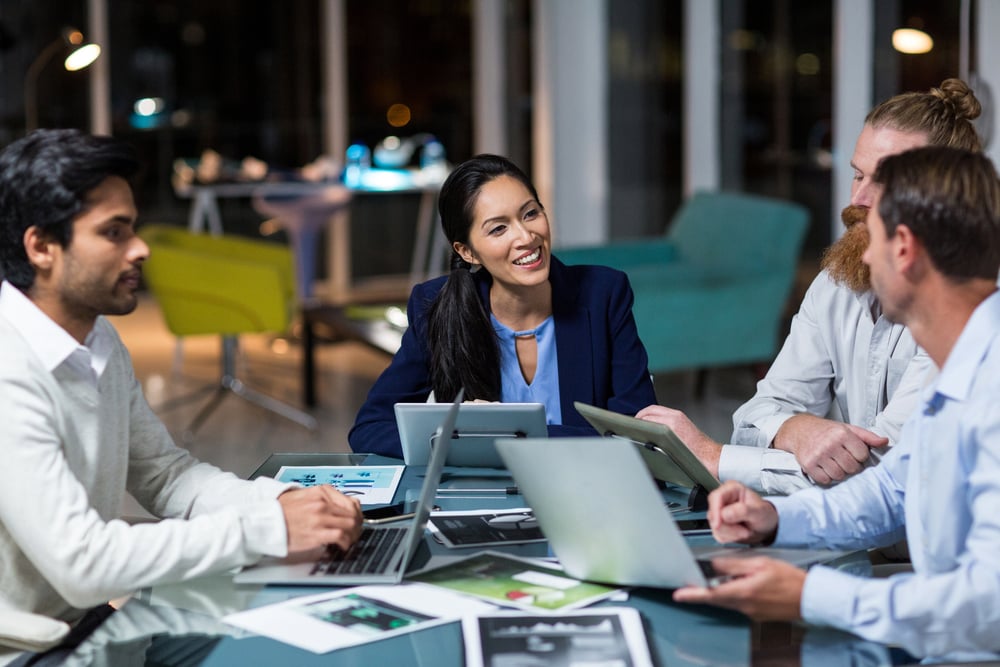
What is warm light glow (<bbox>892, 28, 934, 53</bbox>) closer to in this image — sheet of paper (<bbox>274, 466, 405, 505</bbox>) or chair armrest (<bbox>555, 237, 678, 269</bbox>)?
chair armrest (<bbox>555, 237, 678, 269</bbox>)

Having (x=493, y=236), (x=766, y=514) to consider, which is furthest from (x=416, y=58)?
(x=766, y=514)

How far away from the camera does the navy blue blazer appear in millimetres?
2996

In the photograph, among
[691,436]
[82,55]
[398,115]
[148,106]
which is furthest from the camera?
[398,115]

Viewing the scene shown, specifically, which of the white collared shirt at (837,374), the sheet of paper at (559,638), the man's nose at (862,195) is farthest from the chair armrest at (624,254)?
the sheet of paper at (559,638)

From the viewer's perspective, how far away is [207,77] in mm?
10117

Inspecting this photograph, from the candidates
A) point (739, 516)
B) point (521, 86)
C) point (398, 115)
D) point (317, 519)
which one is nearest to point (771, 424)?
point (739, 516)

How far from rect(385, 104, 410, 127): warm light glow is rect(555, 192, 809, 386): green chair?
414 centimetres

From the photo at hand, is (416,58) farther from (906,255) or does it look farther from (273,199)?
(906,255)

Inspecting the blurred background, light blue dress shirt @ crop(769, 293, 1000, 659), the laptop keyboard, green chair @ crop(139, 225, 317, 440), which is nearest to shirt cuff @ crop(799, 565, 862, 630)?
light blue dress shirt @ crop(769, 293, 1000, 659)

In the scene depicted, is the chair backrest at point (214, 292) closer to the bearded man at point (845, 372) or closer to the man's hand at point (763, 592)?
the bearded man at point (845, 372)

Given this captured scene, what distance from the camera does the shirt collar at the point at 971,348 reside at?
1.77m

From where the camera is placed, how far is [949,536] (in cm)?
182

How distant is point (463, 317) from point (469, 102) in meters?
7.93

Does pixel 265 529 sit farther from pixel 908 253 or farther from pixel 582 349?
pixel 582 349
